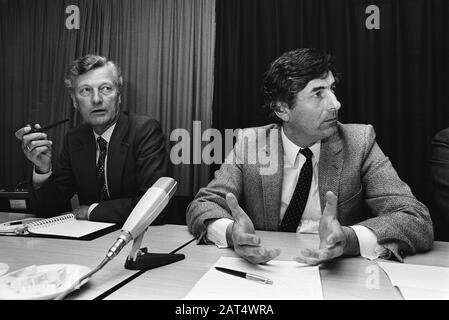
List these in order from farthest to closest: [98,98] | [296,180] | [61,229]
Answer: [98,98], [296,180], [61,229]

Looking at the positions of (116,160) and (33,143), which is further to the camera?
(116,160)

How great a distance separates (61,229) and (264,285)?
85cm

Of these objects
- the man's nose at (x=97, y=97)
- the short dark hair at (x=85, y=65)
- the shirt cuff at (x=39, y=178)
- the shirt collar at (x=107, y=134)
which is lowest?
the shirt cuff at (x=39, y=178)

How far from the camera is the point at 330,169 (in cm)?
144

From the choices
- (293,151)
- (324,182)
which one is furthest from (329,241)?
(293,151)

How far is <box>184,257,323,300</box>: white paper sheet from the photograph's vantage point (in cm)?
70

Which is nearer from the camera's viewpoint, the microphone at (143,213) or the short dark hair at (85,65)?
the microphone at (143,213)

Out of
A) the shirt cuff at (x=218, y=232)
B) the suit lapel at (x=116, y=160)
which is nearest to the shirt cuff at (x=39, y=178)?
the suit lapel at (x=116, y=160)

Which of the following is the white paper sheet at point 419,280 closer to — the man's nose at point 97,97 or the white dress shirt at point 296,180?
the white dress shirt at point 296,180

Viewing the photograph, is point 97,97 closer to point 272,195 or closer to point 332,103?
point 272,195

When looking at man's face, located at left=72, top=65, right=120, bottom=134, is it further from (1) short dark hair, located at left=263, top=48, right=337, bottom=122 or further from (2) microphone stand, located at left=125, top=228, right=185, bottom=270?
(2) microphone stand, located at left=125, top=228, right=185, bottom=270

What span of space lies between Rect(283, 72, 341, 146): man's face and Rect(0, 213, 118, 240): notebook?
949 mm

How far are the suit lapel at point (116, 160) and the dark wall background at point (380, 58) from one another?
91 centimetres

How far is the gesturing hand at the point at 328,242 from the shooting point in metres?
0.86
